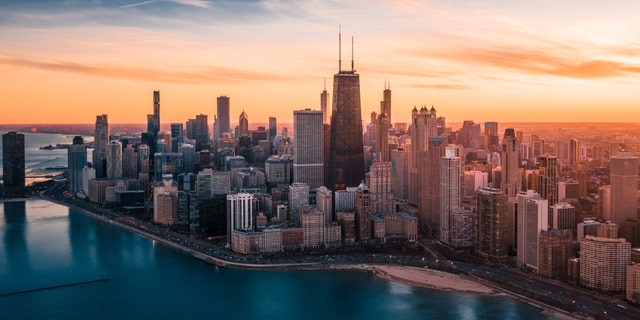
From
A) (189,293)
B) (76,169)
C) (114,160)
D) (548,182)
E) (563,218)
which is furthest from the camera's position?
(114,160)

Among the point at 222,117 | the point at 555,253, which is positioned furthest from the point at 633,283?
the point at 222,117

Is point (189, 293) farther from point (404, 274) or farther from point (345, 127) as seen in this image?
point (345, 127)

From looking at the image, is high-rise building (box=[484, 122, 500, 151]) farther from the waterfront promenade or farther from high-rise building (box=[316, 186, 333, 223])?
the waterfront promenade

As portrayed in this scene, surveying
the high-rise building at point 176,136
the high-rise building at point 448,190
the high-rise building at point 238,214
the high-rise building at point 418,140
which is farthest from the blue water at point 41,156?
the high-rise building at point 448,190

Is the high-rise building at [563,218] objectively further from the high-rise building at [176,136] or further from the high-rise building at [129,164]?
the high-rise building at [176,136]

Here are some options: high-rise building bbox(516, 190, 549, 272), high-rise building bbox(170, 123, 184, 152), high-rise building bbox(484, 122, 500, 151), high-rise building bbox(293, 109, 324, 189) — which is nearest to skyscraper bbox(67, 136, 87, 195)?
high-rise building bbox(170, 123, 184, 152)
